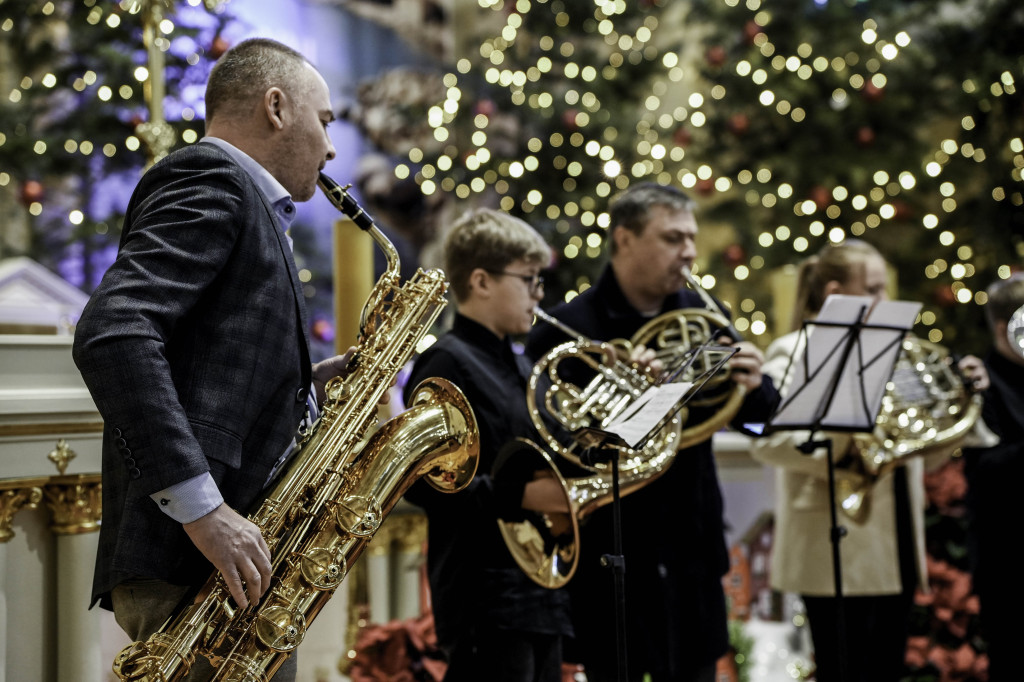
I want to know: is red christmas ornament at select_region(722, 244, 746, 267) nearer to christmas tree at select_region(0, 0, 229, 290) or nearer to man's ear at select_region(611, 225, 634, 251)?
christmas tree at select_region(0, 0, 229, 290)

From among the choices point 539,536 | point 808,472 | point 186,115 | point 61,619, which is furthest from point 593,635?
point 186,115

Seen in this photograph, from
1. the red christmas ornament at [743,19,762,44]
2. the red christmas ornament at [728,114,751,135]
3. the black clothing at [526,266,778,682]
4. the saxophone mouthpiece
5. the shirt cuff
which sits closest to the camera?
the shirt cuff

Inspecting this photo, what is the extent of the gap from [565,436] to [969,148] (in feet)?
17.6

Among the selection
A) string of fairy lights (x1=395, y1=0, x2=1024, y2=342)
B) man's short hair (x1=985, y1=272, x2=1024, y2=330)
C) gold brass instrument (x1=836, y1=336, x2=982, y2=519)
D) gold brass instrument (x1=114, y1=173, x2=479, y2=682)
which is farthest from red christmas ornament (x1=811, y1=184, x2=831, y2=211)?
gold brass instrument (x1=114, y1=173, x2=479, y2=682)

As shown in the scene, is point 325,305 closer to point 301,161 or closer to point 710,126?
point 710,126

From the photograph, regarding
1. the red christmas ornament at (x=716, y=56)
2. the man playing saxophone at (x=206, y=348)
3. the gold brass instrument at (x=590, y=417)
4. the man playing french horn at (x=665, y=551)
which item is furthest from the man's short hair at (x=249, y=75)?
the red christmas ornament at (x=716, y=56)

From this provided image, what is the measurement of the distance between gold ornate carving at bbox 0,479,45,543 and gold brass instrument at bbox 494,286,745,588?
1074mm

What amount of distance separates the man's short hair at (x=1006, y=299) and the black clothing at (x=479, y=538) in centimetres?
218

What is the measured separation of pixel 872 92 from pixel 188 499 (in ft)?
20.4

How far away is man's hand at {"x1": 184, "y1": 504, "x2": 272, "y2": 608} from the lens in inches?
63.9

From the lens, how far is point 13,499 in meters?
2.27

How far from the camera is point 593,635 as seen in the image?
278cm

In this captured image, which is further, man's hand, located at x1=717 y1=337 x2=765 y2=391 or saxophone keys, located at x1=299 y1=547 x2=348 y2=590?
man's hand, located at x1=717 y1=337 x2=765 y2=391

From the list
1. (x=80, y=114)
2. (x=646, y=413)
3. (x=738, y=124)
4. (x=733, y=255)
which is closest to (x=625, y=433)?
(x=646, y=413)
